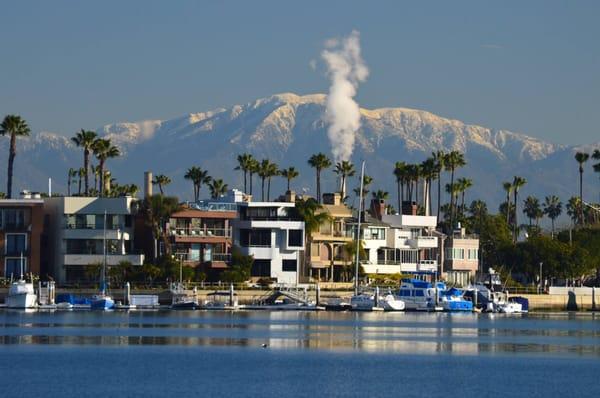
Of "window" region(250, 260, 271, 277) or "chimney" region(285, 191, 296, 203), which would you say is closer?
"window" region(250, 260, 271, 277)

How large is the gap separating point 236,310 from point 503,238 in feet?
186

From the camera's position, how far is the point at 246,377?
71.2 m

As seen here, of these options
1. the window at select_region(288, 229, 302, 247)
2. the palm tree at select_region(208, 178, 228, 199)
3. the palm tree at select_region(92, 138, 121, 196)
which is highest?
the palm tree at select_region(92, 138, 121, 196)

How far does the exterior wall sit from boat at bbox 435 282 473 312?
34800 mm

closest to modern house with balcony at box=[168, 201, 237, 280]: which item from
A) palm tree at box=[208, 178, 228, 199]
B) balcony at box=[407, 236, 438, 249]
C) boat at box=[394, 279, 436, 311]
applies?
boat at box=[394, 279, 436, 311]

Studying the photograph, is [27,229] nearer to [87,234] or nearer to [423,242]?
[87,234]

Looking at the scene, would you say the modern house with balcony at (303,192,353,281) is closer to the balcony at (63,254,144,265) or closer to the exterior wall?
the balcony at (63,254,144,265)

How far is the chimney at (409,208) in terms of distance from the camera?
16259 centimetres

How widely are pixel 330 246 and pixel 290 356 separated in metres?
63.3

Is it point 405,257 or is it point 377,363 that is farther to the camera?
point 405,257

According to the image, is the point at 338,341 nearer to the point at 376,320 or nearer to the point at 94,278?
the point at 376,320

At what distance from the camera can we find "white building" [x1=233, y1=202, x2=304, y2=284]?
14025cm

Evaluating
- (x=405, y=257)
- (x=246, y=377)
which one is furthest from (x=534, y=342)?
(x=405, y=257)

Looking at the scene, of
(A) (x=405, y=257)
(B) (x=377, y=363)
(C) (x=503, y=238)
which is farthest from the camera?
(C) (x=503, y=238)
